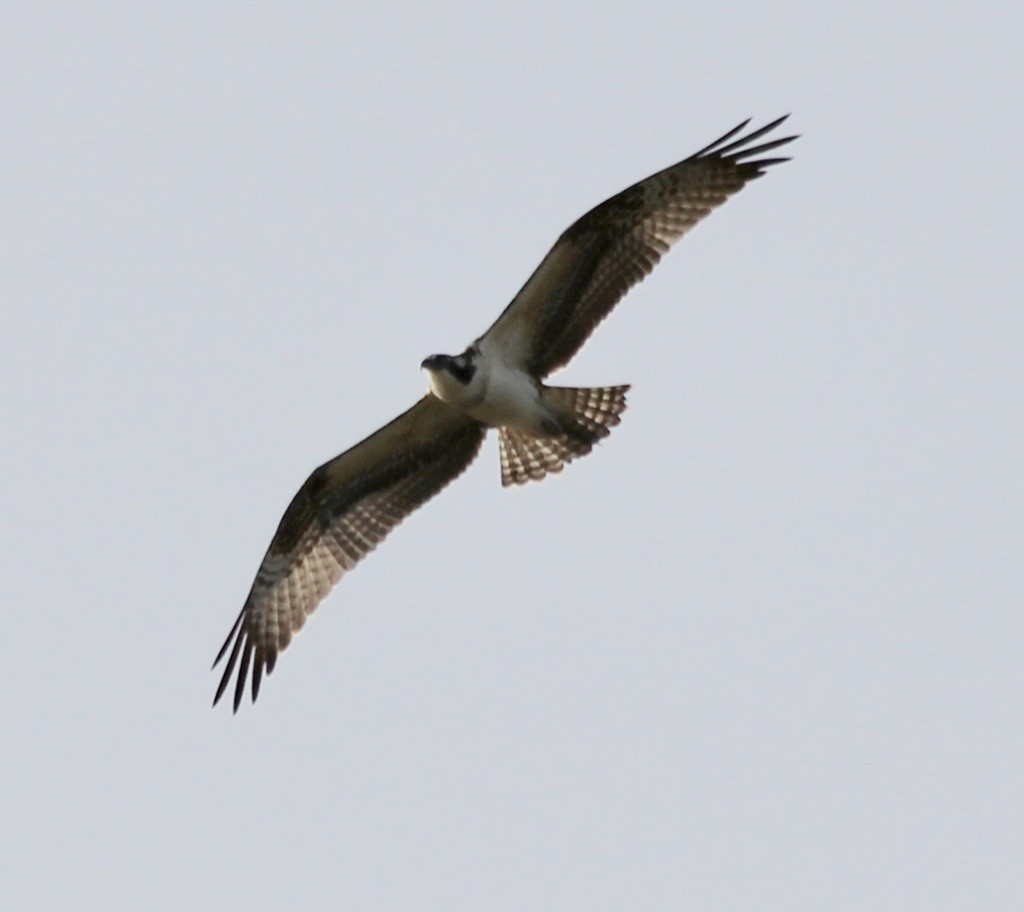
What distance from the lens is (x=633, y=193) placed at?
12359 mm

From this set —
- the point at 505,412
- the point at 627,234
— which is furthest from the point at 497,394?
the point at 627,234

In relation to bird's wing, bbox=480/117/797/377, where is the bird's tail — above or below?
below

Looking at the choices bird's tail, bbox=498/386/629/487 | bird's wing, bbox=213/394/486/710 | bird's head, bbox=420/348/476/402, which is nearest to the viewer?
bird's head, bbox=420/348/476/402

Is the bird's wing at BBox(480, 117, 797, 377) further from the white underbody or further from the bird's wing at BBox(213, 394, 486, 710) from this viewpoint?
the bird's wing at BBox(213, 394, 486, 710)

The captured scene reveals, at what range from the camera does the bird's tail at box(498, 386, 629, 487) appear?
1275 cm

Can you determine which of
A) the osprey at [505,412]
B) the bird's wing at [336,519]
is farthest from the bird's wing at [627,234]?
the bird's wing at [336,519]

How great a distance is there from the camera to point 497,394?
1253 centimetres

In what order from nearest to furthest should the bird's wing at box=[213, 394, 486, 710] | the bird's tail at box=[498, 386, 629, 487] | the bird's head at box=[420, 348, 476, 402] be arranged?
the bird's head at box=[420, 348, 476, 402] → the bird's tail at box=[498, 386, 629, 487] → the bird's wing at box=[213, 394, 486, 710]

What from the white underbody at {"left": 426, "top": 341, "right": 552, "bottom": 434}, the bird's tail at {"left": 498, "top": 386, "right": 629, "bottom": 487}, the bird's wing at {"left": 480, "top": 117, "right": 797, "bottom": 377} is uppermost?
the bird's wing at {"left": 480, "top": 117, "right": 797, "bottom": 377}

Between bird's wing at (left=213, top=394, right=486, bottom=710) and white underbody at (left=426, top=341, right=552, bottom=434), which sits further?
bird's wing at (left=213, top=394, right=486, bottom=710)

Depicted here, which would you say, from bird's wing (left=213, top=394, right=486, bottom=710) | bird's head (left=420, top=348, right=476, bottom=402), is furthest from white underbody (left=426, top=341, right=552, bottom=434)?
bird's wing (left=213, top=394, right=486, bottom=710)

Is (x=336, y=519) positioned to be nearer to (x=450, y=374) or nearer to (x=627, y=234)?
(x=450, y=374)

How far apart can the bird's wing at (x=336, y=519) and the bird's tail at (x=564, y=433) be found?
32cm

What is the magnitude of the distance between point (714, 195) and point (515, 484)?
2331 mm
